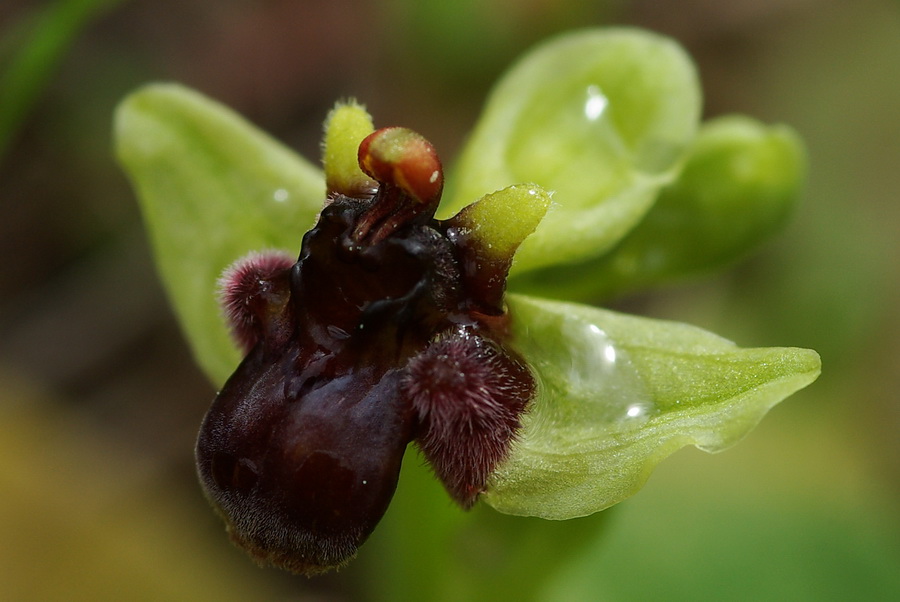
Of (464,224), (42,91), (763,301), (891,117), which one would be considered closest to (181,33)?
(42,91)

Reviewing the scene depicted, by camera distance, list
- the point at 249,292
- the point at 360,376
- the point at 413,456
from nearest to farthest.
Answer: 1. the point at 360,376
2. the point at 249,292
3. the point at 413,456

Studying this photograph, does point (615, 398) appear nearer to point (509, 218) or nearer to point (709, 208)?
point (509, 218)

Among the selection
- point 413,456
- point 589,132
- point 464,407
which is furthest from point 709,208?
point 464,407

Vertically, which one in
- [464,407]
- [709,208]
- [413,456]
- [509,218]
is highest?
[509,218]

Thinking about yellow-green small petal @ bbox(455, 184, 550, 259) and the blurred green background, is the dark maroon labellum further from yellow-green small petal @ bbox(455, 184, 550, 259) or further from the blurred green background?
the blurred green background

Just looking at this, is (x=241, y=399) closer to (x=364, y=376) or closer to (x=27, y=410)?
(x=364, y=376)

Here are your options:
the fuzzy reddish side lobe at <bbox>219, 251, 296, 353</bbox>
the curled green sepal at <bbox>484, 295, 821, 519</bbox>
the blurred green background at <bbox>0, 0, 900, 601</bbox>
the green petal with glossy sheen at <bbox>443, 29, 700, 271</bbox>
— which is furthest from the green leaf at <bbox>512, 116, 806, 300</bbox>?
the fuzzy reddish side lobe at <bbox>219, 251, 296, 353</bbox>

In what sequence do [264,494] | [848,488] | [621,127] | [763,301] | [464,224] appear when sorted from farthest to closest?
[763,301]
[848,488]
[621,127]
[464,224]
[264,494]
